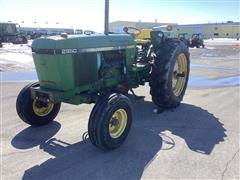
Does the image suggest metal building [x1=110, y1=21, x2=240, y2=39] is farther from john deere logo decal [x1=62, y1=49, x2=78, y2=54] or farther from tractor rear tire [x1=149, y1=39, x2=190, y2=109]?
john deere logo decal [x1=62, y1=49, x2=78, y2=54]

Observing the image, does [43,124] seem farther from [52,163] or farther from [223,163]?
[223,163]

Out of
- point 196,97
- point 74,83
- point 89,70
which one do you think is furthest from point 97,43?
point 196,97

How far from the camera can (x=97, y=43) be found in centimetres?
493

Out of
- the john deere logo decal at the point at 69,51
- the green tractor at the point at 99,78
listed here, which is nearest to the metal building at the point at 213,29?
the green tractor at the point at 99,78

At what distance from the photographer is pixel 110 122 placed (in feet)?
14.5

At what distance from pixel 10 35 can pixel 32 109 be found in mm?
31906

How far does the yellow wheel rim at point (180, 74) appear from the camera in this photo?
22.7ft

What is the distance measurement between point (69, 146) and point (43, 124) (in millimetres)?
1069

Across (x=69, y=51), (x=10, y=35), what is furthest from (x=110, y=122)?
(x=10, y=35)

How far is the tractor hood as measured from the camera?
437cm

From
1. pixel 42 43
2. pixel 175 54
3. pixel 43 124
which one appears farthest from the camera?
pixel 175 54

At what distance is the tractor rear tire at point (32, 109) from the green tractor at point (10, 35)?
99.5 ft

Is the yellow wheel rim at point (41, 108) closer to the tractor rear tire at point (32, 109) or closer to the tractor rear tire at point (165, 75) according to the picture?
the tractor rear tire at point (32, 109)

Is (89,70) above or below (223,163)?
above
